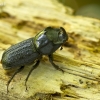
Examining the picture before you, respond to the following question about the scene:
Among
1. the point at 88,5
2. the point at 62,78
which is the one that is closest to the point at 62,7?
the point at 88,5

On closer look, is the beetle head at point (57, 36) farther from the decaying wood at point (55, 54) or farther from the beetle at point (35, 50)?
the decaying wood at point (55, 54)

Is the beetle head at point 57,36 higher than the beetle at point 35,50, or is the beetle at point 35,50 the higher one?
the beetle head at point 57,36

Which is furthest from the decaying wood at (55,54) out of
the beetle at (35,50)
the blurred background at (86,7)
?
the blurred background at (86,7)

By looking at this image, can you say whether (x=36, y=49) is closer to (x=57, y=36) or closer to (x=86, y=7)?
(x=57, y=36)

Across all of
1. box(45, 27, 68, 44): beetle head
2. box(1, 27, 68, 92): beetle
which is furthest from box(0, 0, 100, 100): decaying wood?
box(45, 27, 68, 44): beetle head

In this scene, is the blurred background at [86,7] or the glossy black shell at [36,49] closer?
the glossy black shell at [36,49]

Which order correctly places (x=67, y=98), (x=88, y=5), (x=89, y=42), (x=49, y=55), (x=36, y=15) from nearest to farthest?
(x=67, y=98) → (x=49, y=55) → (x=89, y=42) → (x=36, y=15) → (x=88, y=5)

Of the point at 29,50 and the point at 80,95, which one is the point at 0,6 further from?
the point at 80,95
